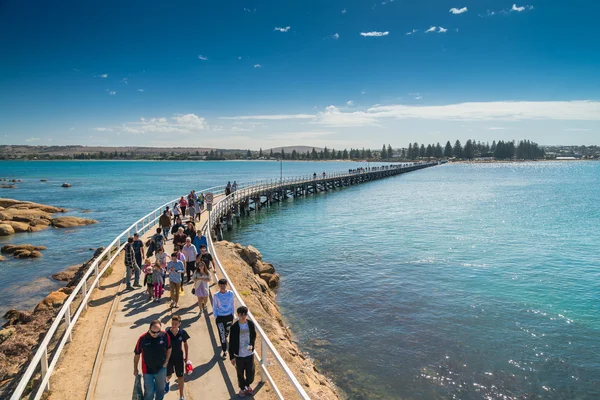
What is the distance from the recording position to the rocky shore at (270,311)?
9.51m

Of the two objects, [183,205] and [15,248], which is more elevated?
[183,205]

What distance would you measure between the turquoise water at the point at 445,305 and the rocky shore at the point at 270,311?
861mm

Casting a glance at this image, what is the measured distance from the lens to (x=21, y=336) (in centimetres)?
1168

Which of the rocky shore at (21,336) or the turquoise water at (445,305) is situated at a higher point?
the rocky shore at (21,336)

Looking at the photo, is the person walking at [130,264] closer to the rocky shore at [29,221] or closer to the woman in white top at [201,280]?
the woman in white top at [201,280]

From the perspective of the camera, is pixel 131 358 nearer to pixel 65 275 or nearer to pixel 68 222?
pixel 65 275

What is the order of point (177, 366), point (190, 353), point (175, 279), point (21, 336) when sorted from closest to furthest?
point (177, 366) < point (190, 353) < point (175, 279) < point (21, 336)

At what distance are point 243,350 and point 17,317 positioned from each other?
11.9 meters

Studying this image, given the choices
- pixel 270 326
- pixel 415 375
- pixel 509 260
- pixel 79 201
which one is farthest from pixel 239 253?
pixel 79 201

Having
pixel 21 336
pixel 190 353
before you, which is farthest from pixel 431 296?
pixel 21 336

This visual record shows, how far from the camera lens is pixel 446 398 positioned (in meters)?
11.4

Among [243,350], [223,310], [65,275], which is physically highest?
[223,310]

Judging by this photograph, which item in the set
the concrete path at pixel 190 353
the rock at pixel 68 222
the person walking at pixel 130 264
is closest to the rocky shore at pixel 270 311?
the concrete path at pixel 190 353

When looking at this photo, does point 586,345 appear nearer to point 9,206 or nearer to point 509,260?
point 509,260
